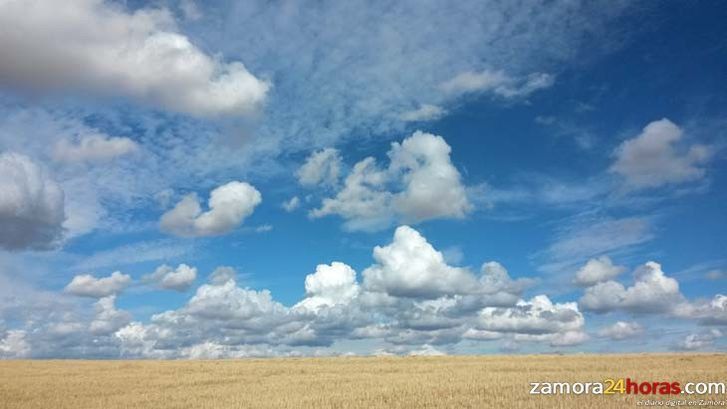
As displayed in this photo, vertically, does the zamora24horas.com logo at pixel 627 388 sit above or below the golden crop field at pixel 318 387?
above

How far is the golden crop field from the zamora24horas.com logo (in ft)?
4.16

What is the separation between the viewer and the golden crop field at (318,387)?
28.4 meters

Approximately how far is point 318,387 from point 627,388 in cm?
1825

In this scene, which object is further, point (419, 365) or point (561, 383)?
point (419, 365)

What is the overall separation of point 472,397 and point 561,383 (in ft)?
27.4

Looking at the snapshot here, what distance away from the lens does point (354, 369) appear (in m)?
52.6

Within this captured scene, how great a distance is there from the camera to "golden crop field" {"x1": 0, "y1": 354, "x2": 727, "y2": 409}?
28.4 m

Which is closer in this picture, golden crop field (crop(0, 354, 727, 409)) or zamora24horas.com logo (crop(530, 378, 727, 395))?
golden crop field (crop(0, 354, 727, 409))

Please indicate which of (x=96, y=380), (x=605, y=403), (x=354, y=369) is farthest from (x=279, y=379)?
(x=605, y=403)

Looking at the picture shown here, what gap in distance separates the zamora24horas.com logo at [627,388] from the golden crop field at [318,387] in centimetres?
127

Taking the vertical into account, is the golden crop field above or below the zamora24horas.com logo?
below

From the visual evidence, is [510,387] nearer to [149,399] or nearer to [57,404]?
[149,399]

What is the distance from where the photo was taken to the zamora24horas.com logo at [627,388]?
30.0 m

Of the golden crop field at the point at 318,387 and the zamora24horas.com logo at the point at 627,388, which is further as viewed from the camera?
the zamora24horas.com logo at the point at 627,388
